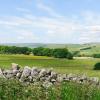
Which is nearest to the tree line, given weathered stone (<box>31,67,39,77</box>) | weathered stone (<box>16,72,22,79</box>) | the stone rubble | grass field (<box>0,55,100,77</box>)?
grass field (<box>0,55,100,77</box>)

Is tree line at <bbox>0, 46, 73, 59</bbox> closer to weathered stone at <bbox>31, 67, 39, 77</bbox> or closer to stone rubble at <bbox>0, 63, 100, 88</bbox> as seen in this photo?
stone rubble at <bbox>0, 63, 100, 88</bbox>

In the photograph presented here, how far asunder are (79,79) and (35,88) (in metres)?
6.96

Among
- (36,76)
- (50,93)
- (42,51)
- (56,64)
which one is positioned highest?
(42,51)

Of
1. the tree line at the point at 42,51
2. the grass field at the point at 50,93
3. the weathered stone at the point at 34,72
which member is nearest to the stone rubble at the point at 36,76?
the weathered stone at the point at 34,72

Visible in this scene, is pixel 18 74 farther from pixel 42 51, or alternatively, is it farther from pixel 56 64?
pixel 42 51

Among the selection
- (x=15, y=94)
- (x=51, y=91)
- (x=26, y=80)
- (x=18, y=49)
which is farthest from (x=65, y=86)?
(x=18, y=49)

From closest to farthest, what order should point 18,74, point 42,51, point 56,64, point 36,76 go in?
point 36,76
point 18,74
point 56,64
point 42,51

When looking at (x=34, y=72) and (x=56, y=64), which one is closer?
(x=34, y=72)

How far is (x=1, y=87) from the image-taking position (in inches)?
584

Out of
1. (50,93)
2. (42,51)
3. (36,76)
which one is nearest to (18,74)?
(36,76)

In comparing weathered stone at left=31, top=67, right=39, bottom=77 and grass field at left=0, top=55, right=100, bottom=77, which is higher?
weathered stone at left=31, top=67, right=39, bottom=77

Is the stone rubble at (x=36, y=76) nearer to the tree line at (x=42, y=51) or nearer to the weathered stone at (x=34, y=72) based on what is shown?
the weathered stone at (x=34, y=72)

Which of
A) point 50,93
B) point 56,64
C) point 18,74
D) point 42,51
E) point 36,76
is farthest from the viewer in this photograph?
point 42,51

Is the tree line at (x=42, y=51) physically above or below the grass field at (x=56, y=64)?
above
